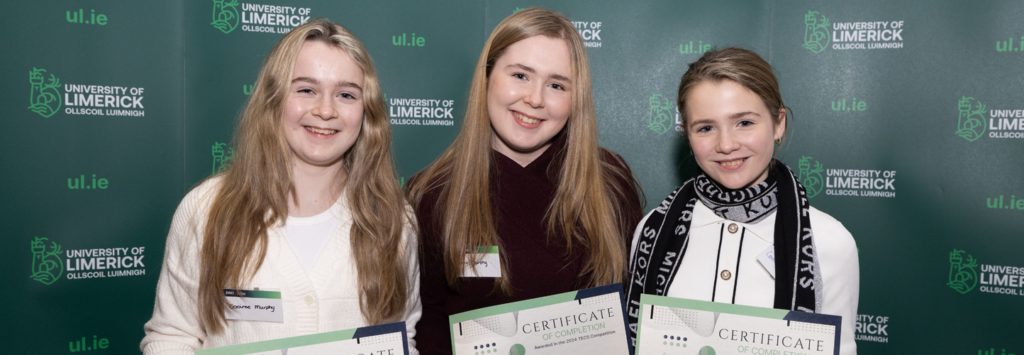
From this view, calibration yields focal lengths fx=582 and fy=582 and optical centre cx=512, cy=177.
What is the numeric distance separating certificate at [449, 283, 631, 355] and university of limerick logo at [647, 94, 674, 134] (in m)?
2.10

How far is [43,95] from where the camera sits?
329 centimetres

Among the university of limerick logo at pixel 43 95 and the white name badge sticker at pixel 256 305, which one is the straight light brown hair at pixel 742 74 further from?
the university of limerick logo at pixel 43 95

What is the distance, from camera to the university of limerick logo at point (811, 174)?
138 inches

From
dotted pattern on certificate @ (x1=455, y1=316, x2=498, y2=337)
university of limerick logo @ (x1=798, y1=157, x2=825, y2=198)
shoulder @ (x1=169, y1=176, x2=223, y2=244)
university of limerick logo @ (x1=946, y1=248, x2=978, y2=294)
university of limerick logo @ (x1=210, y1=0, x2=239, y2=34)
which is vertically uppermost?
university of limerick logo @ (x1=210, y1=0, x2=239, y2=34)

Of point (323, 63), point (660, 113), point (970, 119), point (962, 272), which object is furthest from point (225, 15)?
point (962, 272)

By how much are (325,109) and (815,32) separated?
2989 mm

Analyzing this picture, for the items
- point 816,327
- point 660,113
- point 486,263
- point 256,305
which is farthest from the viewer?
point 660,113

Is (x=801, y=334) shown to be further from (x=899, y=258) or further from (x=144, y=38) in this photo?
(x=144, y=38)

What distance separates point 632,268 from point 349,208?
1003 mm

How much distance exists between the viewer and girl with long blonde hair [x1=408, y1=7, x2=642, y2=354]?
197cm

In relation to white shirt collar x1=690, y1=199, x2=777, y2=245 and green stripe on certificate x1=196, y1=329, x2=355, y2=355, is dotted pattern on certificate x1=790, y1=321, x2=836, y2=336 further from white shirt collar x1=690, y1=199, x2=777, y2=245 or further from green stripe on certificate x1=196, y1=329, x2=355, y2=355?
green stripe on certificate x1=196, y1=329, x2=355, y2=355

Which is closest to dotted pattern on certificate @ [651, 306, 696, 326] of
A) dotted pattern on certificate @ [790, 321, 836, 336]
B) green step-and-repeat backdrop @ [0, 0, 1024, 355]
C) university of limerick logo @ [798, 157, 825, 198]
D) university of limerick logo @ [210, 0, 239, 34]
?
dotted pattern on certificate @ [790, 321, 836, 336]

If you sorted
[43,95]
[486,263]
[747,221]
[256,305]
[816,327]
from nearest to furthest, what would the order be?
[816,327] → [256,305] → [747,221] → [486,263] → [43,95]

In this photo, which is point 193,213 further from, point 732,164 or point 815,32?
A: point 815,32
